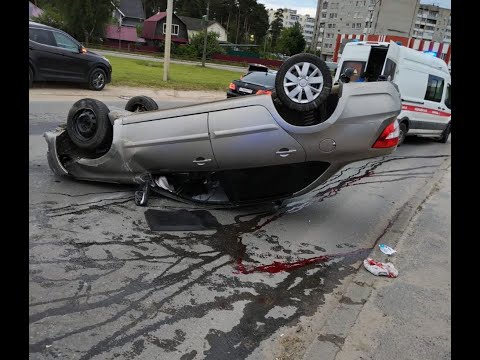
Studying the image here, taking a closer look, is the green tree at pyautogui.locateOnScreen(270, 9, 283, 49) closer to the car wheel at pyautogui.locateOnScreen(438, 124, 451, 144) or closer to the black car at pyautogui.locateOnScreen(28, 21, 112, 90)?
the black car at pyautogui.locateOnScreen(28, 21, 112, 90)

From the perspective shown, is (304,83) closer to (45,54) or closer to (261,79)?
(261,79)

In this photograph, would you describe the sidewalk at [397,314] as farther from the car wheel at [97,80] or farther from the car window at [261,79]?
the car wheel at [97,80]

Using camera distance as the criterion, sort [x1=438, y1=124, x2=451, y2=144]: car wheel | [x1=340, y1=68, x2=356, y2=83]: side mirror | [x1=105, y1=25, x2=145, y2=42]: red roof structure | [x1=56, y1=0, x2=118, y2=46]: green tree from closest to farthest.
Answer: [x1=340, y1=68, x2=356, y2=83]: side mirror, [x1=438, y1=124, x2=451, y2=144]: car wheel, [x1=56, y1=0, x2=118, y2=46]: green tree, [x1=105, y1=25, x2=145, y2=42]: red roof structure

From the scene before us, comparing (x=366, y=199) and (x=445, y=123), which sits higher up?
(x=445, y=123)

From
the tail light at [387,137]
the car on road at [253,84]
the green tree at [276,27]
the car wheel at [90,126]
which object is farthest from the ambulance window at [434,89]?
the green tree at [276,27]

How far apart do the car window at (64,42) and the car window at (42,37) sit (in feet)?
0.41

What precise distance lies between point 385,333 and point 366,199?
375 cm

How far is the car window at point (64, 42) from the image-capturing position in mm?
13227

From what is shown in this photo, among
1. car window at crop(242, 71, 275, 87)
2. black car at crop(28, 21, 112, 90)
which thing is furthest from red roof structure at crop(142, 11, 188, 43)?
car window at crop(242, 71, 275, 87)

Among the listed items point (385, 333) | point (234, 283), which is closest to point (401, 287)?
point (385, 333)

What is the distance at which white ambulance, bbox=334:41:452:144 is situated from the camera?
10.4m

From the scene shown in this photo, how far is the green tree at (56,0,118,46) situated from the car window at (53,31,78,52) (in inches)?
1577

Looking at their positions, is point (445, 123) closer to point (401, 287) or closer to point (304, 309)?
point (401, 287)
